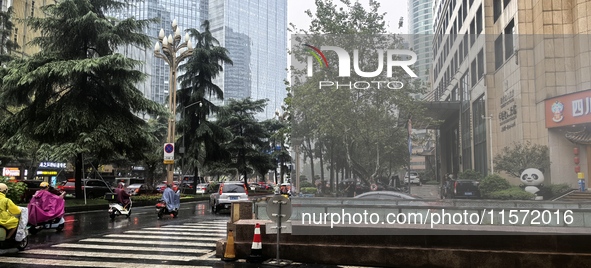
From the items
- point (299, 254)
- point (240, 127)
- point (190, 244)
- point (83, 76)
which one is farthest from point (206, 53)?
point (299, 254)

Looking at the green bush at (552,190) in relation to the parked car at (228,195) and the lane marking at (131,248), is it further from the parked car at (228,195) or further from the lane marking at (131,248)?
the parked car at (228,195)

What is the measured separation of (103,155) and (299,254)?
20.0 meters

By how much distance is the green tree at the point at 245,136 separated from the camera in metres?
49.6

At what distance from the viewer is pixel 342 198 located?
8406 millimetres

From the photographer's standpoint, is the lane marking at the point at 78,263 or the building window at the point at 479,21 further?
the building window at the point at 479,21

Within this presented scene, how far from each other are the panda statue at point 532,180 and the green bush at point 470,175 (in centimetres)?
65

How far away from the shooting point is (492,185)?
8.12 m

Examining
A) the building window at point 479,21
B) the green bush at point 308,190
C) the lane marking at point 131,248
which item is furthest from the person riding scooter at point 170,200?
the building window at point 479,21

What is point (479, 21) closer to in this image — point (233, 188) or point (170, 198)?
point (233, 188)

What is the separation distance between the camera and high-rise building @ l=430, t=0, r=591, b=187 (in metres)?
7.72

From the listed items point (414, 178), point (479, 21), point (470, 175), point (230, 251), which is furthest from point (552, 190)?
point (479, 21)

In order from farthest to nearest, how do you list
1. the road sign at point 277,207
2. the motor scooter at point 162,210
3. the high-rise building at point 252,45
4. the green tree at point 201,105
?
the high-rise building at point 252,45, the green tree at point 201,105, the motor scooter at point 162,210, the road sign at point 277,207

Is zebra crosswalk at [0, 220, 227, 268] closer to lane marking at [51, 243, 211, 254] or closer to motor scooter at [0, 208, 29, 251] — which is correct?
lane marking at [51, 243, 211, 254]

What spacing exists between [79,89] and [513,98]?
78.5ft
